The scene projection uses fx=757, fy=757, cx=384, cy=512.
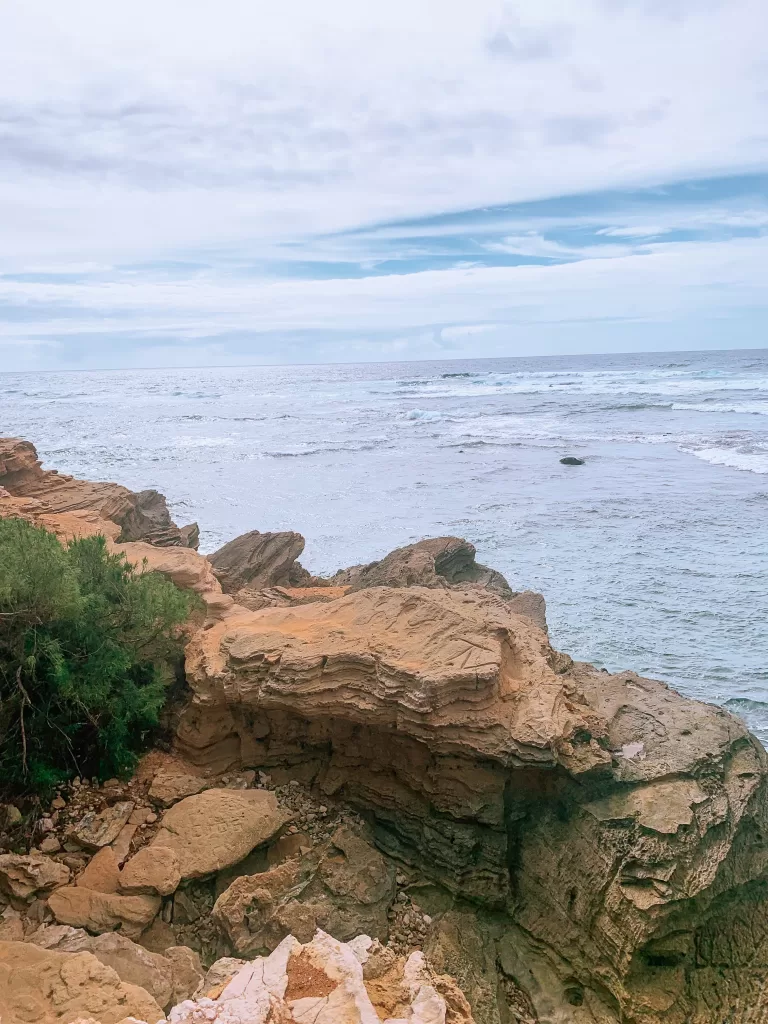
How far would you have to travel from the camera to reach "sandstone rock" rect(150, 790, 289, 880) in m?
6.27

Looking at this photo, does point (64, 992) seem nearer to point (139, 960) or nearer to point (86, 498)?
point (139, 960)

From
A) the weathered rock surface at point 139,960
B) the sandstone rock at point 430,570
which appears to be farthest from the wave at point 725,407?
the weathered rock surface at point 139,960

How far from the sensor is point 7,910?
19.3 feet

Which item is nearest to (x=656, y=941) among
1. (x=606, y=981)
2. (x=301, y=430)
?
(x=606, y=981)

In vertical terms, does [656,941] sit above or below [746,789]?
below

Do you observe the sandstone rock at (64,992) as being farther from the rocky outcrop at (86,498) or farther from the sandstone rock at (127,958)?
the rocky outcrop at (86,498)

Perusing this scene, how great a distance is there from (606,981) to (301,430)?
146ft

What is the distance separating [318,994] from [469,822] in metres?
2.93

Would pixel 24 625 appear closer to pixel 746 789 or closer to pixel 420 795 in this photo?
pixel 420 795

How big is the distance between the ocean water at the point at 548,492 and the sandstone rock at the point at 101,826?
7966 mm

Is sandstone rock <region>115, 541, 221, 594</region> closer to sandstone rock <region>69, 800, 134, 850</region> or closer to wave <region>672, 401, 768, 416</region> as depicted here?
sandstone rock <region>69, 800, 134, 850</region>

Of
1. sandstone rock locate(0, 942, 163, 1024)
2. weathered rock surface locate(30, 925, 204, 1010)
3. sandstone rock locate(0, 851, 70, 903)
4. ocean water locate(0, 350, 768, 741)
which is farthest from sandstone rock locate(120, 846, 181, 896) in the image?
ocean water locate(0, 350, 768, 741)

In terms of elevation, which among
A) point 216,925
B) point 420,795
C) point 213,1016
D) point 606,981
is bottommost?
point 606,981

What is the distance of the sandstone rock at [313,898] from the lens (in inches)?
223
